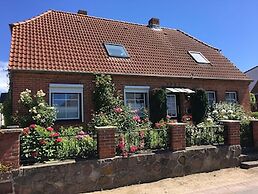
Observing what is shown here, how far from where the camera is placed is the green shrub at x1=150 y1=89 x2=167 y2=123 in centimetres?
1410

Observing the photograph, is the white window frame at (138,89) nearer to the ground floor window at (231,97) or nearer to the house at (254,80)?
the ground floor window at (231,97)

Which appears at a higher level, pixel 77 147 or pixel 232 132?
pixel 232 132

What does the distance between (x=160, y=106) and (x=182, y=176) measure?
579cm

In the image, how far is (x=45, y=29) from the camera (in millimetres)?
14547

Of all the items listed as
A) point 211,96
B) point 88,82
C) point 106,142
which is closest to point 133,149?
point 106,142

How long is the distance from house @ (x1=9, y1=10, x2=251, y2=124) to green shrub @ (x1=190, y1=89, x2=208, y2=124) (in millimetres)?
675

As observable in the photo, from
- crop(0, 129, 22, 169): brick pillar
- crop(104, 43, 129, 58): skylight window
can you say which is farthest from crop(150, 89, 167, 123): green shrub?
crop(0, 129, 22, 169): brick pillar

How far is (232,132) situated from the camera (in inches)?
388

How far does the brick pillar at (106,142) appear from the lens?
7.64 m

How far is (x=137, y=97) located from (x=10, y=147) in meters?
8.86

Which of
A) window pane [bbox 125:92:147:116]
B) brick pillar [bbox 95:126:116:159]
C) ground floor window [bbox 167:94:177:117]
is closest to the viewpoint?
brick pillar [bbox 95:126:116:159]

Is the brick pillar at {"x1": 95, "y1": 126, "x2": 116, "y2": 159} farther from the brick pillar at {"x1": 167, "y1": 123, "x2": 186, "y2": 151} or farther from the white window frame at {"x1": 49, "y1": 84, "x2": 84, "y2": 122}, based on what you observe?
the white window frame at {"x1": 49, "y1": 84, "x2": 84, "y2": 122}

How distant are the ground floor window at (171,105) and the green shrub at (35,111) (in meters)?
6.81

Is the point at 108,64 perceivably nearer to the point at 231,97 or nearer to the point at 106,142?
the point at 106,142
